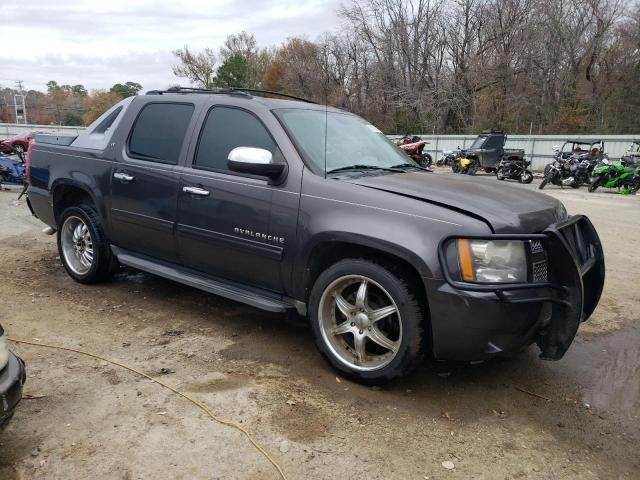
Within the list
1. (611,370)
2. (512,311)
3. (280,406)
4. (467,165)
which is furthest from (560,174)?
(280,406)

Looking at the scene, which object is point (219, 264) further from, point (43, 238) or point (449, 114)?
point (449, 114)

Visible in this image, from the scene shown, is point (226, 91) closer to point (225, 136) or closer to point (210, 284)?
point (225, 136)

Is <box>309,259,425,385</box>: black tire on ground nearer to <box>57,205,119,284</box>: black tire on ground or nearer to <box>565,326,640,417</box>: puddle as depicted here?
<box>565,326,640,417</box>: puddle

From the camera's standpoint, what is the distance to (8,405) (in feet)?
7.61

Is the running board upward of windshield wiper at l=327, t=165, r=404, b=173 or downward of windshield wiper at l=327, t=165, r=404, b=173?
downward

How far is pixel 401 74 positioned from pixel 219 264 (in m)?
40.6

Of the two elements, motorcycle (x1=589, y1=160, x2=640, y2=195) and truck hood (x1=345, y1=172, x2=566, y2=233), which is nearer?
truck hood (x1=345, y1=172, x2=566, y2=233)

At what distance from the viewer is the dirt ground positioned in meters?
2.59

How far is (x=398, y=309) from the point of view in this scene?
3.08 m

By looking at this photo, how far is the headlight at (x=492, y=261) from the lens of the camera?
2887mm

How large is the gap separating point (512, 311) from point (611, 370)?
145cm

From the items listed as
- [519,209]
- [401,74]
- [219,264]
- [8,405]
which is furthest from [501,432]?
[401,74]

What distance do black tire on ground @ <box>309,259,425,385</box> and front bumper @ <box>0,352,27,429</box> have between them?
1.71m

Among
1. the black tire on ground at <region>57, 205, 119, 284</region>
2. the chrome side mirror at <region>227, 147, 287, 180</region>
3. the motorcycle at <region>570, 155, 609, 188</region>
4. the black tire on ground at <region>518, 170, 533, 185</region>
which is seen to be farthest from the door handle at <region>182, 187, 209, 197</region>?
the black tire on ground at <region>518, 170, 533, 185</region>
